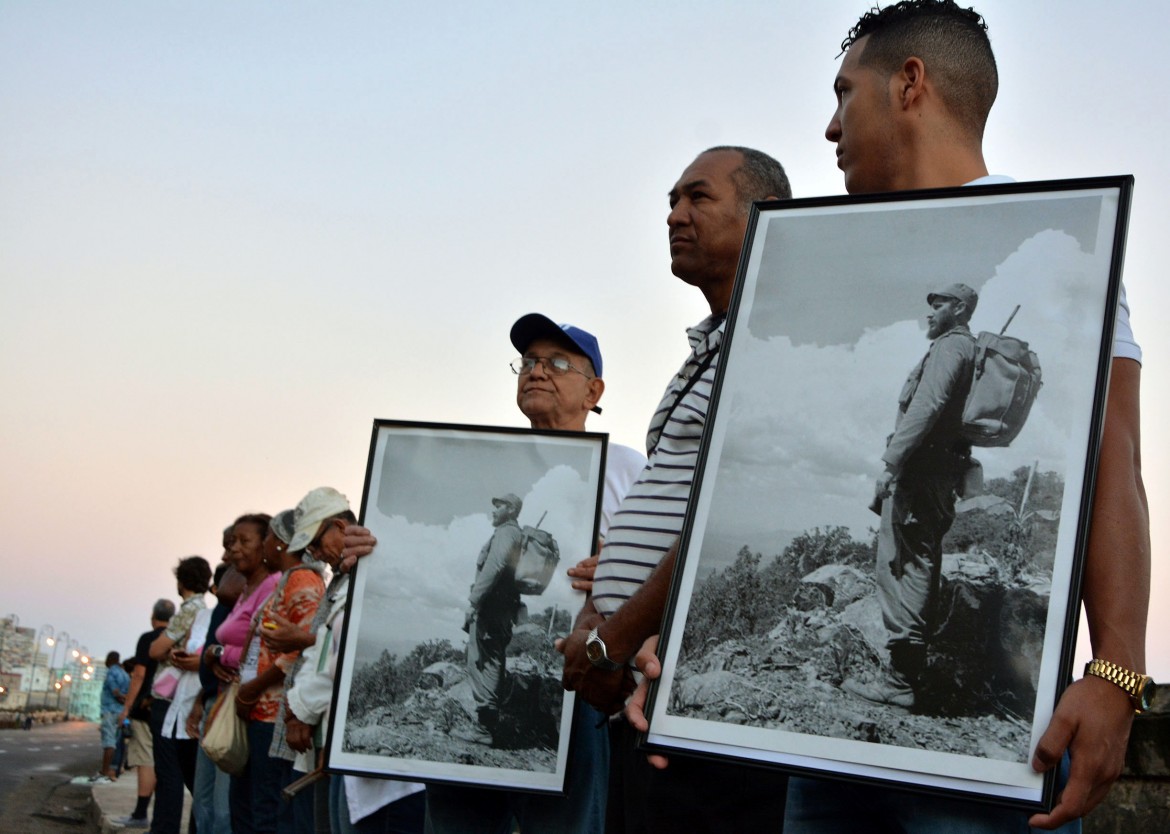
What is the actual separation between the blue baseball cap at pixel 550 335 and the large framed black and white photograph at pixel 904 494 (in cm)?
222

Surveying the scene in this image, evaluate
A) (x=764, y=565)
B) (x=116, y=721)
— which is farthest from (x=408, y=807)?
(x=116, y=721)

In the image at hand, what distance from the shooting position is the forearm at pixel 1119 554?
5.68 ft

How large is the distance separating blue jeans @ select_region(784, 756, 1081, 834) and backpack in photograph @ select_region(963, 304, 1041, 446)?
1.56 feet

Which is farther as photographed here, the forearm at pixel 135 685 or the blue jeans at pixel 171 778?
the forearm at pixel 135 685

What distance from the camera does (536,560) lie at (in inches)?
137

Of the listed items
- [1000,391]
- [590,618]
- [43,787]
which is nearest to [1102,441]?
[1000,391]

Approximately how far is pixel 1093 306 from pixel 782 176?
1.51 metres

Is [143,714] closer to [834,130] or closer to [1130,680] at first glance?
[834,130]

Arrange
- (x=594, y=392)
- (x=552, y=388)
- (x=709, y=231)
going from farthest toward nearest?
(x=594, y=392) → (x=552, y=388) → (x=709, y=231)

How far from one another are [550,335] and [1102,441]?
2.67 metres

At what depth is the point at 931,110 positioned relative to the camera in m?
2.22

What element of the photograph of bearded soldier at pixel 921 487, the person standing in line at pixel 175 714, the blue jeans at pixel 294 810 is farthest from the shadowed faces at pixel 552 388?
the person standing in line at pixel 175 714

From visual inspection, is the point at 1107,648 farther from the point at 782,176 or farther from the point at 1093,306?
the point at 782,176

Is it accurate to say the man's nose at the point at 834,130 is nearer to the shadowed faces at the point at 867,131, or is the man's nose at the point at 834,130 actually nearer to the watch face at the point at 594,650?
the shadowed faces at the point at 867,131
